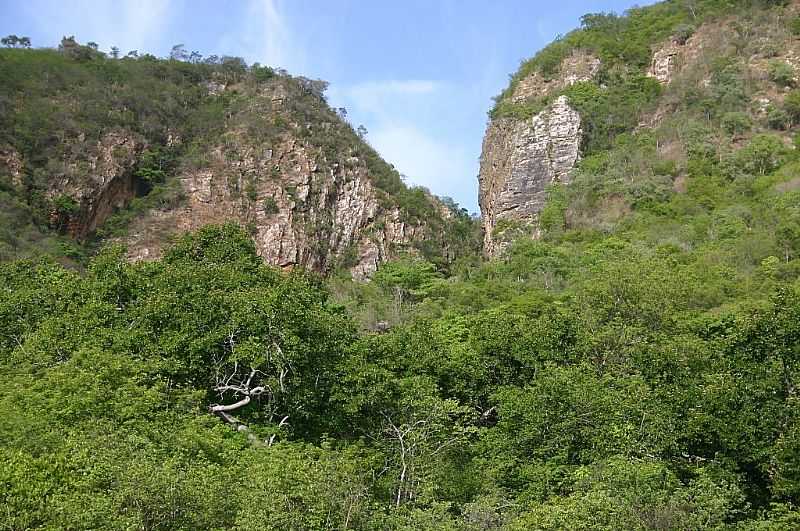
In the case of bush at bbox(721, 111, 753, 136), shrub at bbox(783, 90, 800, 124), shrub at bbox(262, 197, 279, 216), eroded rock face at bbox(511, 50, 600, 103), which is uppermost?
eroded rock face at bbox(511, 50, 600, 103)

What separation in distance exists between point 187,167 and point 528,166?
23.0 meters

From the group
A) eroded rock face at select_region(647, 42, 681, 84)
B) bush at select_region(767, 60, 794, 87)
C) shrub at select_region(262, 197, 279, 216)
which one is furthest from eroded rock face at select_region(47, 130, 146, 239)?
bush at select_region(767, 60, 794, 87)

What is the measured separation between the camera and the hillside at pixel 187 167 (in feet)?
174

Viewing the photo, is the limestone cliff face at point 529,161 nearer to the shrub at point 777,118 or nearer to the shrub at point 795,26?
the shrub at point 777,118

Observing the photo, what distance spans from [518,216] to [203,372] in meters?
35.6

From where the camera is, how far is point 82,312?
23.4m

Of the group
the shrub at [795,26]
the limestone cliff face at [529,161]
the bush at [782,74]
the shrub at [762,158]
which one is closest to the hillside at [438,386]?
the shrub at [762,158]

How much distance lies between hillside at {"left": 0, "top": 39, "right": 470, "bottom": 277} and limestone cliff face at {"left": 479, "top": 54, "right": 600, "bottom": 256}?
5746 mm

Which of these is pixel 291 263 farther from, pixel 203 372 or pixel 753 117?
pixel 203 372

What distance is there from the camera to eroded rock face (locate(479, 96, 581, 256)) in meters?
55.3

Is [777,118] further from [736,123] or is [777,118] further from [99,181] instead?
[99,181]

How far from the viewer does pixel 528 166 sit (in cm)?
5697

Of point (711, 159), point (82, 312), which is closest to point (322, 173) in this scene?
point (711, 159)

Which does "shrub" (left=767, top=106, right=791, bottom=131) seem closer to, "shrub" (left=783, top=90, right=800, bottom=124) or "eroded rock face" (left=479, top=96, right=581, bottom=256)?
"shrub" (left=783, top=90, right=800, bottom=124)
